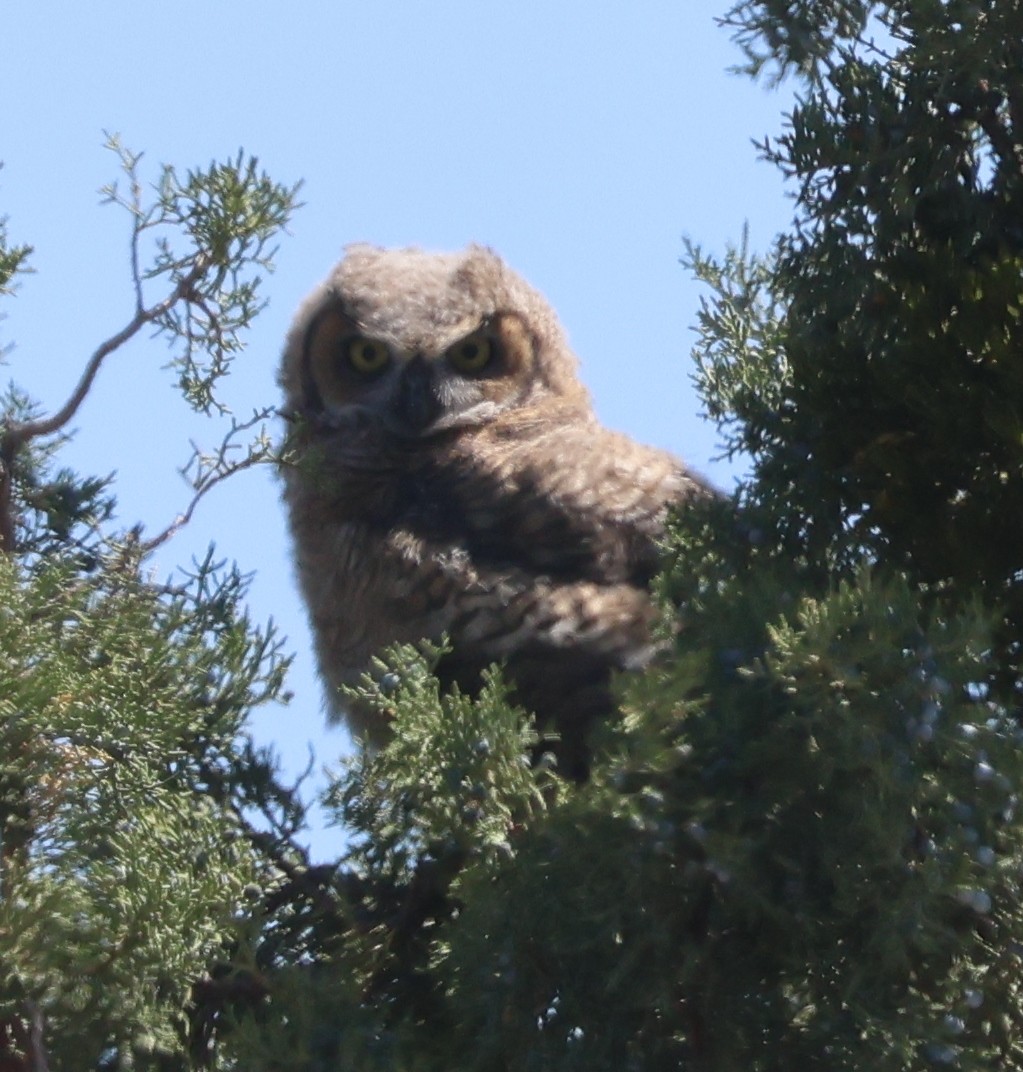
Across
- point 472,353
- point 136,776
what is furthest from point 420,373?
point 136,776

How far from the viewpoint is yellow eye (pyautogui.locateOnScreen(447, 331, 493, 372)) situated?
381 cm

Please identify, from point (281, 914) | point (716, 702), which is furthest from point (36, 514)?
point (716, 702)

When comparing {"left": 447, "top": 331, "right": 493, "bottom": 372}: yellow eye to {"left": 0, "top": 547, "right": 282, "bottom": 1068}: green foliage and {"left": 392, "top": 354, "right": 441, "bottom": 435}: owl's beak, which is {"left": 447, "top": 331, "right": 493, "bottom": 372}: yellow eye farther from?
{"left": 0, "top": 547, "right": 282, "bottom": 1068}: green foliage

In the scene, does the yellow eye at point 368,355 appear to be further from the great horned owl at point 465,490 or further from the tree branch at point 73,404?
the tree branch at point 73,404

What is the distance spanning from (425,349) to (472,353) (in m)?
0.16

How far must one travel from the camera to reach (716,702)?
176cm

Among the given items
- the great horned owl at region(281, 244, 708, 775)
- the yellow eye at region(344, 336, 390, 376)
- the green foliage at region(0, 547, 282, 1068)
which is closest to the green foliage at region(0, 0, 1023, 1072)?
the green foliage at region(0, 547, 282, 1068)

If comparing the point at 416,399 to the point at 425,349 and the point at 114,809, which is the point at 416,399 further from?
the point at 114,809

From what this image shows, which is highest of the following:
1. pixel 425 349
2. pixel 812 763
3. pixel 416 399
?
pixel 425 349

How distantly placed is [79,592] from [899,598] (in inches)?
48.8

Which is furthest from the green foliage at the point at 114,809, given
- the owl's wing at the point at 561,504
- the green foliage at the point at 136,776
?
the owl's wing at the point at 561,504

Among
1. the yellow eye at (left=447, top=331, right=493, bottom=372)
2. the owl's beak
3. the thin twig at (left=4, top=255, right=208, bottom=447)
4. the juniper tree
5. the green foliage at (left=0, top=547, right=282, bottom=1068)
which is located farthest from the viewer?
the yellow eye at (left=447, top=331, right=493, bottom=372)

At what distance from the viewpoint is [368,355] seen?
3.87 m

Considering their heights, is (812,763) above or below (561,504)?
below
